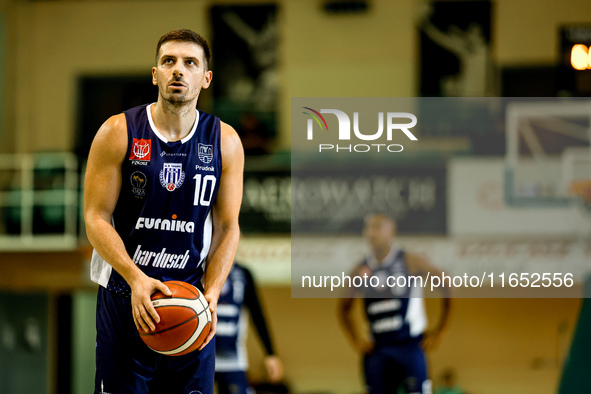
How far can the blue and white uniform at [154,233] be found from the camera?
2.98 m

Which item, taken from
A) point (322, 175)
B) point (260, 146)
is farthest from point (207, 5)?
point (322, 175)

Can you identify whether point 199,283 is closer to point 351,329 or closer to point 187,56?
point 187,56

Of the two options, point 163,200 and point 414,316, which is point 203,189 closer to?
point 163,200

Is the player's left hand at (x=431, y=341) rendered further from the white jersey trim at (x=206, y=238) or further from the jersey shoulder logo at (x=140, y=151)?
the jersey shoulder logo at (x=140, y=151)

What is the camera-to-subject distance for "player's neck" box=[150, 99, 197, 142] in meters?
3.02

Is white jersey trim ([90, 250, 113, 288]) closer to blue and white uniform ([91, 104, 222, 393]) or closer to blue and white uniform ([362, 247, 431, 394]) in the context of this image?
blue and white uniform ([91, 104, 222, 393])

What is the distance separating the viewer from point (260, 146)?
37.8 ft

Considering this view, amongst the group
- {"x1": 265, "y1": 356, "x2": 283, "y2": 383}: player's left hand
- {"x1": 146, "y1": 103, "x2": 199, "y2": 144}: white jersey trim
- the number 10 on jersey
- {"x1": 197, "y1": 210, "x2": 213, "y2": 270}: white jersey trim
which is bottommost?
{"x1": 265, "y1": 356, "x2": 283, "y2": 383}: player's left hand

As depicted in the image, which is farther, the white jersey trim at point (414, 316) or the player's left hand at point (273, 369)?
the white jersey trim at point (414, 316)

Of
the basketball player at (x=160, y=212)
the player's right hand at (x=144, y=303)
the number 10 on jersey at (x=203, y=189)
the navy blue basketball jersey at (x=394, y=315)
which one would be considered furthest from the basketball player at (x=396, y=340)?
the player's right hand at (x=144, y=303)

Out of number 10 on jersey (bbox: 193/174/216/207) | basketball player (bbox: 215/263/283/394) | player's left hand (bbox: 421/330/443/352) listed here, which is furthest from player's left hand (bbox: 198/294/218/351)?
player's left hand (bbox: 421/330/443/352)

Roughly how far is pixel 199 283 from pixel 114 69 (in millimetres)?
10015

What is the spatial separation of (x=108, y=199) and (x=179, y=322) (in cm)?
54

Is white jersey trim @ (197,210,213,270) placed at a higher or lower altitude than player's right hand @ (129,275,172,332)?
higher
